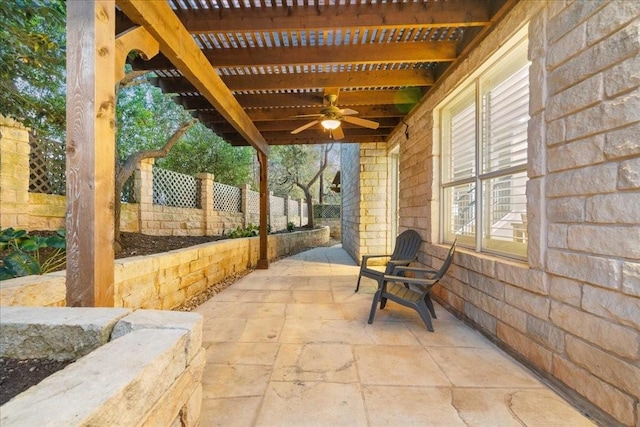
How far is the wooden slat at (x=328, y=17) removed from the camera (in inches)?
92.0

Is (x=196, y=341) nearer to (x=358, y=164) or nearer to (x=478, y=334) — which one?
(x=478, y=334)

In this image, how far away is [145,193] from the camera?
5152mm

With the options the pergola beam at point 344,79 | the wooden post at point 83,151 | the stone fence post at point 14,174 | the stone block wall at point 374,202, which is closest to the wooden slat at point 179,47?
the wooden post at point 83,151

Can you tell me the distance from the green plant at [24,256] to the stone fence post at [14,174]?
3.28 feet

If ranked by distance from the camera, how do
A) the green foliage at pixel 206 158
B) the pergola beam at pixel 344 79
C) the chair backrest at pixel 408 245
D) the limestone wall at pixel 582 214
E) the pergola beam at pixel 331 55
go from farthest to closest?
the green foliage at pixel 206 158
the chair backrest at pixel 408 245
the pergola beam at pixel 344 79
the pergola beam at pixel 331 55
the limestone wall at pixel 582 214

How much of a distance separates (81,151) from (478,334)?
2957mm

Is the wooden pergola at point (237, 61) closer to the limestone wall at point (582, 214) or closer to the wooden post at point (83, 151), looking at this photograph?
the wooden post at point (83, 151)

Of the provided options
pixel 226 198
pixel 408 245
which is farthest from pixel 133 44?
pixel 226 198

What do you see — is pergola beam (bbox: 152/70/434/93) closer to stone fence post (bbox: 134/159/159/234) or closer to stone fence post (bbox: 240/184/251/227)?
stone fence post (bbox: 134/159/159/234)

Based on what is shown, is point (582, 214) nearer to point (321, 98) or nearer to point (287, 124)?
point (321, 98)

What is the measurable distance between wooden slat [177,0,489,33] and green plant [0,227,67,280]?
206 cm

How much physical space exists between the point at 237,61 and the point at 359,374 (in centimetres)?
295

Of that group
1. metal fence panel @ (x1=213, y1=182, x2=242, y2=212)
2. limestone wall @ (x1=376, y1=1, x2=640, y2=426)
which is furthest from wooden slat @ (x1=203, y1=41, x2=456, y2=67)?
metal fence panel @ (x1=213, y1=182, x2=242, y2=212)

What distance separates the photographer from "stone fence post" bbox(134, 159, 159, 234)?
5.09 m
